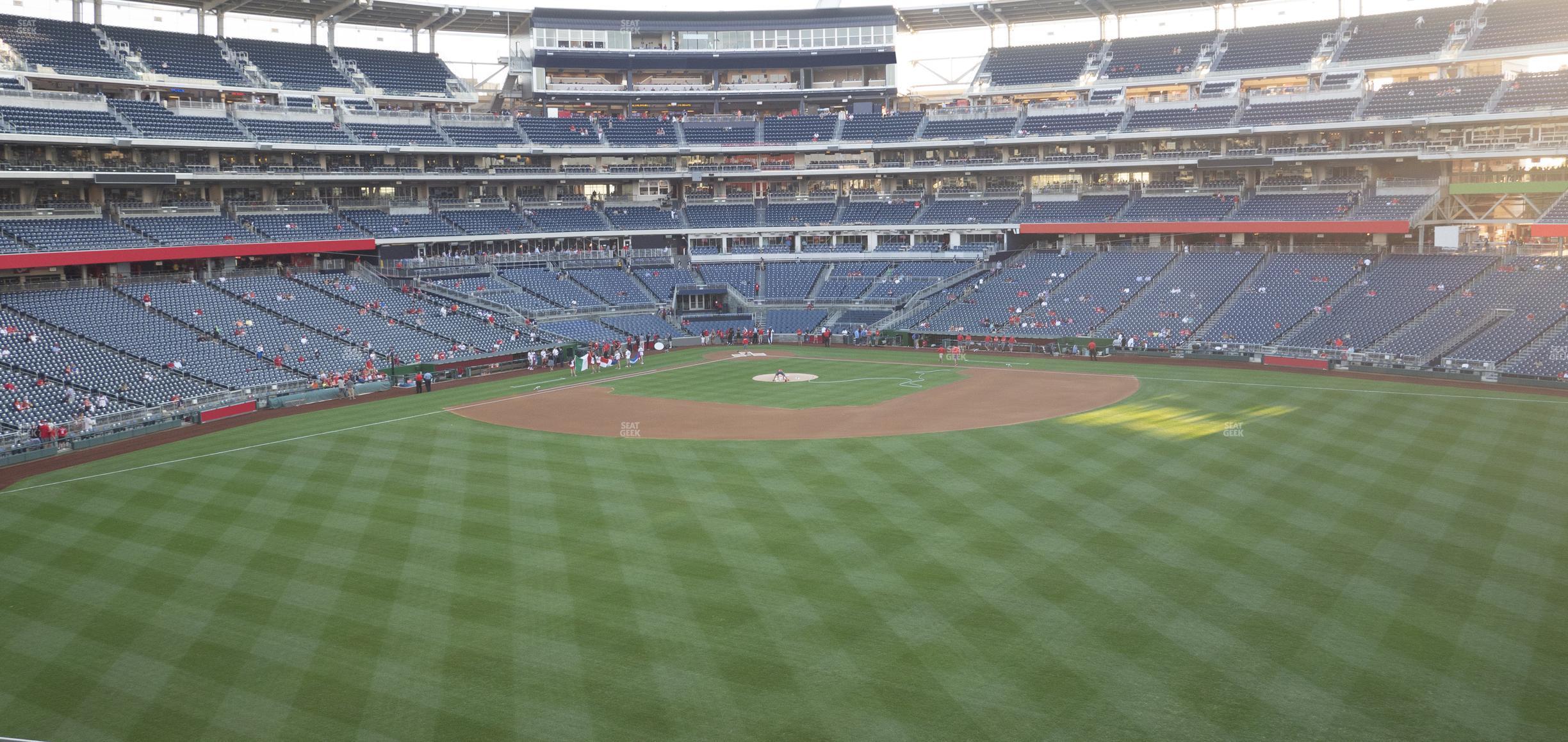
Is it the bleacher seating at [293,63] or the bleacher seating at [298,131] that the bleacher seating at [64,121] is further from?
the bleacher seating at [293,63]

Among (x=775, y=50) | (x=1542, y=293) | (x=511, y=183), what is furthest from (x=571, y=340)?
(x=1542, y=293)

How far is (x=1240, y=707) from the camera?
1421cm

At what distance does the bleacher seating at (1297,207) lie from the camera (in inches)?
2323

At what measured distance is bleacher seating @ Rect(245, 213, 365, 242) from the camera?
191ft

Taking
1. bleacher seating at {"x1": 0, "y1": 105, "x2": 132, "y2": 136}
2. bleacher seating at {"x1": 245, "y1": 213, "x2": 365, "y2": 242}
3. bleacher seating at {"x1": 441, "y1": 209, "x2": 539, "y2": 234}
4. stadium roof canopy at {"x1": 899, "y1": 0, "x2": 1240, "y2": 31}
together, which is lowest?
bleacher seating at {"x1": 245, "y1": 213, "x2": 365, "y2": 242}

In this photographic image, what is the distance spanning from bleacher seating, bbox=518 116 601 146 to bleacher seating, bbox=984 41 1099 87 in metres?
31.5

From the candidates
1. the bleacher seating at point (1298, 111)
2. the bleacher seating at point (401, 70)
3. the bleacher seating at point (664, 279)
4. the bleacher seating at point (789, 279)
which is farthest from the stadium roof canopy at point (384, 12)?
the bleacher seating at point (1298, 111)

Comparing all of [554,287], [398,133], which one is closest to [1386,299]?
[554,287]

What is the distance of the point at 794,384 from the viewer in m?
46.7

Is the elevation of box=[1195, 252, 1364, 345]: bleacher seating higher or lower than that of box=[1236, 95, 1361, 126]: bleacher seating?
lower

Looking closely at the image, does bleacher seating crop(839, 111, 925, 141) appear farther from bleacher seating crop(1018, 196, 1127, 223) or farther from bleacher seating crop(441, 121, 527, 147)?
bleacher seating crop(441, 121, 527, 147)

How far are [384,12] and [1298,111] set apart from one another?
6147cm

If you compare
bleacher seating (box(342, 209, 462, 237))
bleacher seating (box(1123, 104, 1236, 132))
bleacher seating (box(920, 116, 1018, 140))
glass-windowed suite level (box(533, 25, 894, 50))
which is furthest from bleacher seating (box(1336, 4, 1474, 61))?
bleacher seating (box(342, 209, 462, 237))

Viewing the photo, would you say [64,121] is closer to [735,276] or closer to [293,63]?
[293,63]
